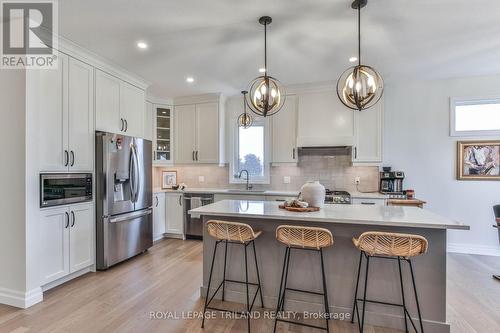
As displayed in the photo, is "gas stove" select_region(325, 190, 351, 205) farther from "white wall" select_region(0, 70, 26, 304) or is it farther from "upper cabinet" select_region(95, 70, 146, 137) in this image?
"white wall" select_region(0, 70, 26, 304)

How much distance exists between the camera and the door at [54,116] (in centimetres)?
274

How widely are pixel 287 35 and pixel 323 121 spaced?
192cm

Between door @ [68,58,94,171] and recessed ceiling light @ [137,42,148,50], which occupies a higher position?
recessed ceiling light @ [137,42,148,50]

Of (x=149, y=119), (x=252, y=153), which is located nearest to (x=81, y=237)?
(x=149, y=119)

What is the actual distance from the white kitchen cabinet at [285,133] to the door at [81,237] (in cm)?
290

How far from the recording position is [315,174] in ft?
15.5

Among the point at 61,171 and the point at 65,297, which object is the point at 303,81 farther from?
the point at 65,297

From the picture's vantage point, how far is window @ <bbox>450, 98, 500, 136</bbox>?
4.04 metres

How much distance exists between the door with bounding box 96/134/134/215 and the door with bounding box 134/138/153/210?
15 cm

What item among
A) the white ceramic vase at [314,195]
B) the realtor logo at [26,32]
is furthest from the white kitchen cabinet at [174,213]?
the white ceramic vase at [314,195]

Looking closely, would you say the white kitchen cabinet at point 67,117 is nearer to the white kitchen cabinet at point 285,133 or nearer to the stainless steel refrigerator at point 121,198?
the stainless steel refrigerator at point 121,198

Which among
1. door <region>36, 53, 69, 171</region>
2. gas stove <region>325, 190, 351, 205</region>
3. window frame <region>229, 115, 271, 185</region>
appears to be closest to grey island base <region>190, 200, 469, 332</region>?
gas stove <region>325, 190, 351, 205</region>

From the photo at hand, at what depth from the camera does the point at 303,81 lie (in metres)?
4.30

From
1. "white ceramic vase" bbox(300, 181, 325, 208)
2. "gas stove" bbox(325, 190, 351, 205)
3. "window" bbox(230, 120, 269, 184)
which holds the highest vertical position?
"window" bbox(230, 120, 269, 184)
